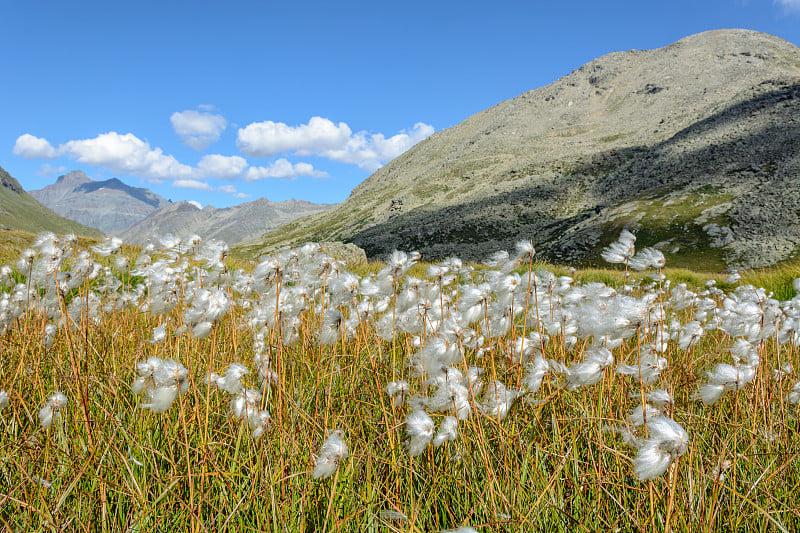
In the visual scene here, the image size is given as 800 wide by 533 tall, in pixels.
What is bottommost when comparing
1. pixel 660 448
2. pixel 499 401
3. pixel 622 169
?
pixel 499 401

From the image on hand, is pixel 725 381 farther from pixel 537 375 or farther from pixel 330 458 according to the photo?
pixel 330 458

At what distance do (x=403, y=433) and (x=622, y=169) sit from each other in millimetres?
75077

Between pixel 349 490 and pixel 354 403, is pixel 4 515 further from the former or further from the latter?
pixel 354 403

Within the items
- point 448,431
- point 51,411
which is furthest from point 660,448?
point 51,411

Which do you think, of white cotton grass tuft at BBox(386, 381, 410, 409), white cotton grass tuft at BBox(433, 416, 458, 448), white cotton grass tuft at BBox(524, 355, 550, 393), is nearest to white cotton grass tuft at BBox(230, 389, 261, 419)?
white cotton grass tuft at BBox(386, 381, 410, 409)

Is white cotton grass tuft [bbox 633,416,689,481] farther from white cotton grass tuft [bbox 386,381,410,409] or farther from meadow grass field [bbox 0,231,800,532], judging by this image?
white cotton grass tuft [bbox 386,381,410,409]

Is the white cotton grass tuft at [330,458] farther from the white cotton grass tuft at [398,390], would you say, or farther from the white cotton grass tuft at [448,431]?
the white cotton grass tuft at [398,390]

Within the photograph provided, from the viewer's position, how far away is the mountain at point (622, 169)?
31109 millimetres

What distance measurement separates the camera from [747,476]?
2229mm

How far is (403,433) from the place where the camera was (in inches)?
99.0

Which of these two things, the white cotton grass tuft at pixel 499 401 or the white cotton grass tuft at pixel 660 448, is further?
the white cotton grass tuft at pixel 499 401

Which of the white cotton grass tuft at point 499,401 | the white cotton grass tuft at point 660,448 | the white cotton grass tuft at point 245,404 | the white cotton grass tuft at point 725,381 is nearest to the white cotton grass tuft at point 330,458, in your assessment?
the white cotton grass tuft at point 245,404

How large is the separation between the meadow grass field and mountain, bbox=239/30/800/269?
28943mm

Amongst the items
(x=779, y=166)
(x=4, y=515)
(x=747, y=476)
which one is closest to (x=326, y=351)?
(x=4, y=515)
